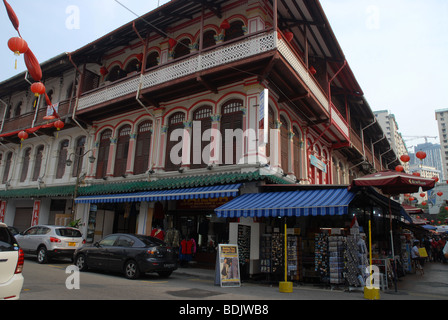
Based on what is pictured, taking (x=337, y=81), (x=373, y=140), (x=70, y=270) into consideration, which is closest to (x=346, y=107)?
(x=337, y=81)

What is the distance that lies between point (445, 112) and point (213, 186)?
158 m

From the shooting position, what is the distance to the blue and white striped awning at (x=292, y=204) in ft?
32.2

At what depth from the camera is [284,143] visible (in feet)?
50.7

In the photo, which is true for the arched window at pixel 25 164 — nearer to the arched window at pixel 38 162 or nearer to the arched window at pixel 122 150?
the arched window at pixel 38 162

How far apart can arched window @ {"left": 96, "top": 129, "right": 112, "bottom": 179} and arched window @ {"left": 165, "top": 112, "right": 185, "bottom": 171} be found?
185 inches

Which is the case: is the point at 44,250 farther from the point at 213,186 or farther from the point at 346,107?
the point at 346,107

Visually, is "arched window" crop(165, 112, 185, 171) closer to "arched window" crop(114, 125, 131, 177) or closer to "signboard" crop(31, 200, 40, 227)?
"arched window" crop(114, 125, 131, 177)

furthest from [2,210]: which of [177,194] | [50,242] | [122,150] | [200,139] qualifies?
[200,139]

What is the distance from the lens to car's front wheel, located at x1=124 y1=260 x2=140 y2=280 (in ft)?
34.3

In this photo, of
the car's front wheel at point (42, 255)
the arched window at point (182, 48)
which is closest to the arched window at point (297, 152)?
the arched window at point (182, 48)

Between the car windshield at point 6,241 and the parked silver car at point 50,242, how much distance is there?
8928mm

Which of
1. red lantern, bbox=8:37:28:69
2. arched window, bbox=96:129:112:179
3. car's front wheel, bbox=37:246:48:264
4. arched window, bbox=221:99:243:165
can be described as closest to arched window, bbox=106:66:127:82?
arched window, bbox=96:129:112:179

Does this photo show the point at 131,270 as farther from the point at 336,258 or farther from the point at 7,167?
the point at 7,167

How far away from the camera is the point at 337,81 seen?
67.9 feet
